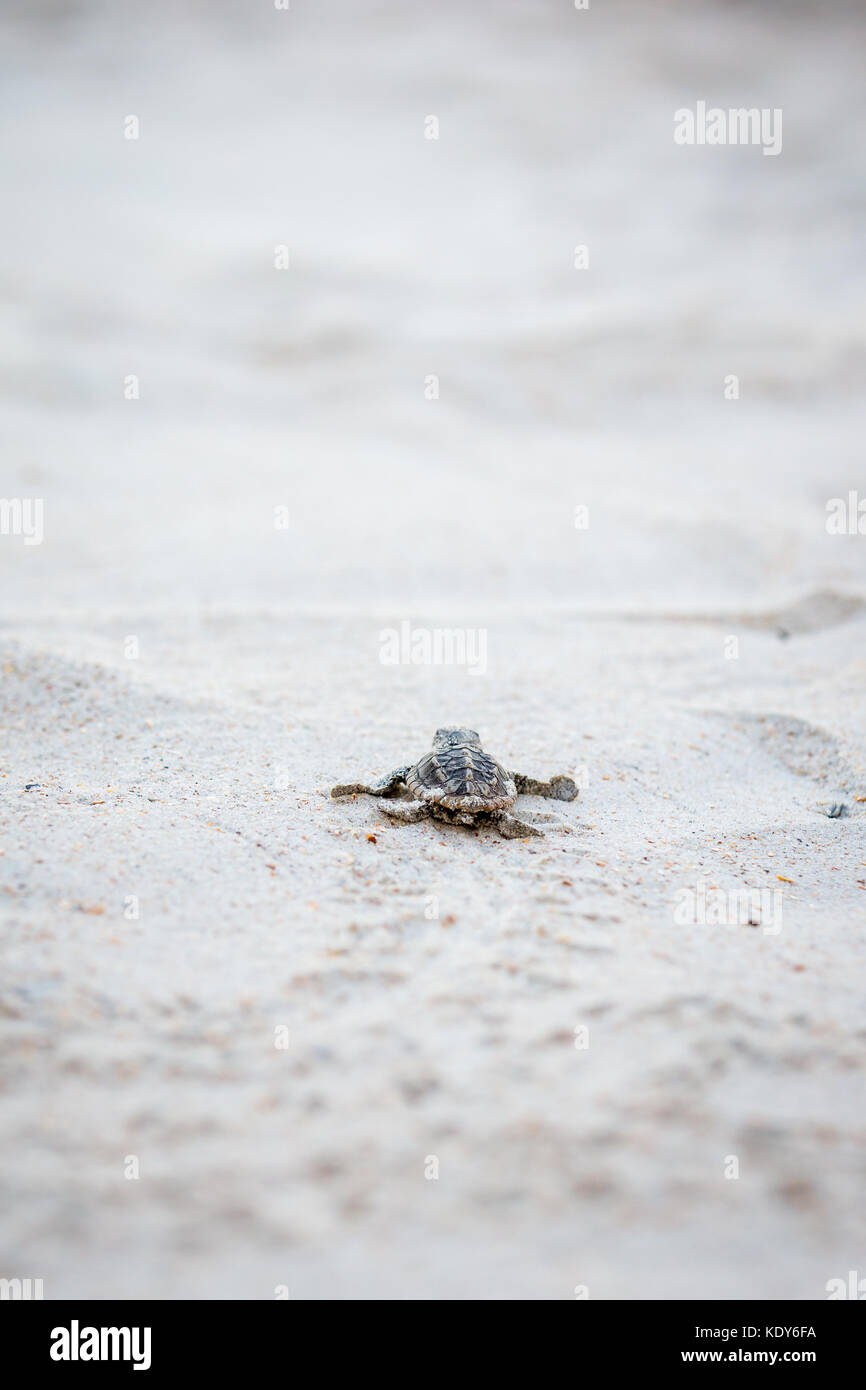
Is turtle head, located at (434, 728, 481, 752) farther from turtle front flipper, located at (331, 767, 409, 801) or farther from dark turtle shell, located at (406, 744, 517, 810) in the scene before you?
turtle front flipper, located at (331, 767, 409, 801)

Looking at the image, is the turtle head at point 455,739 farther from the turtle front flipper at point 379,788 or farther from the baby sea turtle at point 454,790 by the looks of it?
the turtle front flipper at point 379,788

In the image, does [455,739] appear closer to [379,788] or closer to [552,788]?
[379,788]

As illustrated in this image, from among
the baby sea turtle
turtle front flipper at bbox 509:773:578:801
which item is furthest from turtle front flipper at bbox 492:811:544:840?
turtle front flipper at bbox 509:773:578:801

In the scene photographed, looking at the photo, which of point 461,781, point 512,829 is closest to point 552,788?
point 512,829

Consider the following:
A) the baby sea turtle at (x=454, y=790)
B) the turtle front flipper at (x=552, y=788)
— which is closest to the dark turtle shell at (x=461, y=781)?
the baby sea turtle at (x=454, y=790)

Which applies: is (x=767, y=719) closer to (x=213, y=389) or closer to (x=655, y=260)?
(x=213, y=389)

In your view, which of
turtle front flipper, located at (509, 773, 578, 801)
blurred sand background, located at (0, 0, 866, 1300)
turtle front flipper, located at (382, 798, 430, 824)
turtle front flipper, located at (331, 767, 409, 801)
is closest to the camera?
blurred sand background, located at (0, 0, 866, 1300)
